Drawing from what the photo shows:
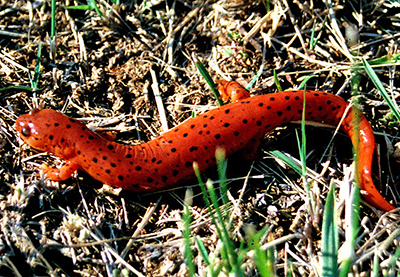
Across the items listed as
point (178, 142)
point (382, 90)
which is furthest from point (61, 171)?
point (382, 90)

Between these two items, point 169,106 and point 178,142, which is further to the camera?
point 169,106

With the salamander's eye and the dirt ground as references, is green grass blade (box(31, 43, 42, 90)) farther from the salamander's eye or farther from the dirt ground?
the salamander's eye

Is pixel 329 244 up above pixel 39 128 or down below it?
below

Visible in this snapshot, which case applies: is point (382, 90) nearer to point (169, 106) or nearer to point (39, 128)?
point (169, 106)

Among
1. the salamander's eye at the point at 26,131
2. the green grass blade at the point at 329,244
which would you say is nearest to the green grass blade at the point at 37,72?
the salamander's eye at the point at 26,131

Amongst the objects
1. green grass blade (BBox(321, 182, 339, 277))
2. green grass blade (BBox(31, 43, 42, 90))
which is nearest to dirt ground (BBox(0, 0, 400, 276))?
green grass blade (BBox(31, 43, 42, 90))

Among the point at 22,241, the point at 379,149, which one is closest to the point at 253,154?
the point at 379,149

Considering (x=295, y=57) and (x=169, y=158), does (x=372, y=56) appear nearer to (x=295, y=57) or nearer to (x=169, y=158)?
(x=295, y=57)
